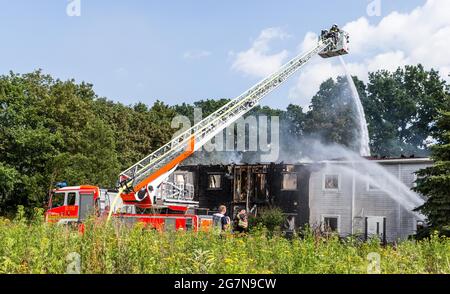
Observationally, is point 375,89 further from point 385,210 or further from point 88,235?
point 88,235

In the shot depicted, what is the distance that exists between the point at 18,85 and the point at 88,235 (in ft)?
122

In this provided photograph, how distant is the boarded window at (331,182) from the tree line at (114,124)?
6163 millimetres

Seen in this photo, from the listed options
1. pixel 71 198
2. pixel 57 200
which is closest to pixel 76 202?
pixel 71 198

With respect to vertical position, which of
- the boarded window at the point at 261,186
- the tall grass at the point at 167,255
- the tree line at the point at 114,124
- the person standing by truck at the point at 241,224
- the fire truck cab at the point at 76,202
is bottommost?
the tall grass at the point at 167,255

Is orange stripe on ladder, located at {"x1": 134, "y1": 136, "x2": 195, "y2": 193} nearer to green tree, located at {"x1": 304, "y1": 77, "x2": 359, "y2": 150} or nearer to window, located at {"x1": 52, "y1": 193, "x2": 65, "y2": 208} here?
window, located at {"x1": 52, "y1": 193, "x2": 65, "y2": 208}

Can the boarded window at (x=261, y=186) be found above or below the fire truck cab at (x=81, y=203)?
above

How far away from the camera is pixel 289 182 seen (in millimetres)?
39625

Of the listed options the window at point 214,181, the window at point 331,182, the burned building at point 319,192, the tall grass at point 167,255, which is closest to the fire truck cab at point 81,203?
the burned building at point 319,192

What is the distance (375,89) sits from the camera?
Answer: 65000 millimetres

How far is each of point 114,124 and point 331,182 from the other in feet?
87.8

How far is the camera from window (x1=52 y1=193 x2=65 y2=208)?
24002 mm

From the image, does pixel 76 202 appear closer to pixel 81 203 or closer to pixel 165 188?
pixel 81 203

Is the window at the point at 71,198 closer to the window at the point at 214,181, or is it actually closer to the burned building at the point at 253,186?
the burned building at the point at 253,186

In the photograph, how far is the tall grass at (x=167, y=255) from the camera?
27.6ft
